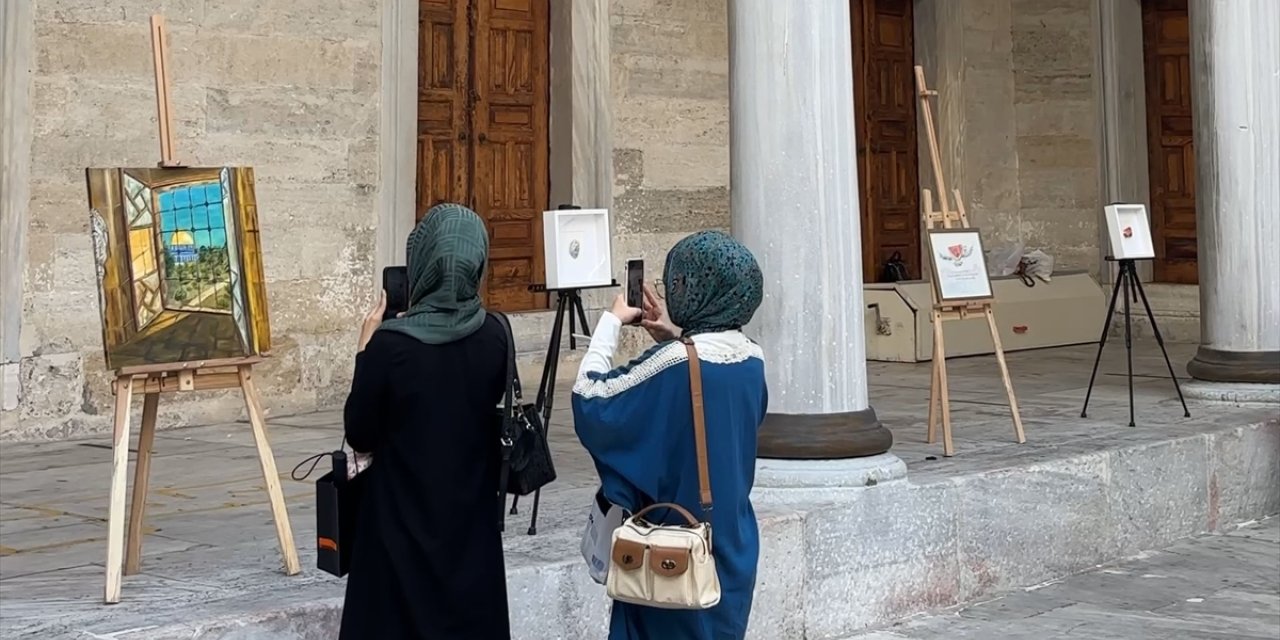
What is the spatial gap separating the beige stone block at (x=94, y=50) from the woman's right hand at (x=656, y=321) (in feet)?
19.4

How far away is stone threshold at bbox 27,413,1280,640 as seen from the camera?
460 cm

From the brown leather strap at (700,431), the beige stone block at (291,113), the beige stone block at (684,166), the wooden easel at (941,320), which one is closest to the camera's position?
the brown leather strap at (700,431)

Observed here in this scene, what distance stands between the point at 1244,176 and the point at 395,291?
22.3 ft

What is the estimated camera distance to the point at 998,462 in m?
7.05

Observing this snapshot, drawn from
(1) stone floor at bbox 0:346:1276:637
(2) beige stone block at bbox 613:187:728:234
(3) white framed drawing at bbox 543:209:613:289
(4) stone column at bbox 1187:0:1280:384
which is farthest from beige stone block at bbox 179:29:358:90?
(4) stone column at bbox 1187:0:1280:384

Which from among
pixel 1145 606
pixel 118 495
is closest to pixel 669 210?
pixel 1145 606

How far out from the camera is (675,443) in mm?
3355

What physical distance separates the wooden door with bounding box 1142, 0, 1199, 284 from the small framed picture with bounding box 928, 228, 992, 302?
7.01 metres

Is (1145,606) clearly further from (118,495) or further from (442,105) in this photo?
(442,105)

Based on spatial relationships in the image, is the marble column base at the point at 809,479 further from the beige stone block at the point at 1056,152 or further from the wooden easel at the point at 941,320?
the beige stone block at the point at 1056,152

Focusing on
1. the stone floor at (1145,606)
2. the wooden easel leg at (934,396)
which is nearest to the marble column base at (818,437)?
the stone floor at (1145,606)

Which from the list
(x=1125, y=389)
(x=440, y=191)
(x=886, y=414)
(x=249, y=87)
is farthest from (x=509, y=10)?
(x=1125, y=389)

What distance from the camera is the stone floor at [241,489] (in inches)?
186

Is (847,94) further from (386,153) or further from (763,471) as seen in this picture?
(386,153)
